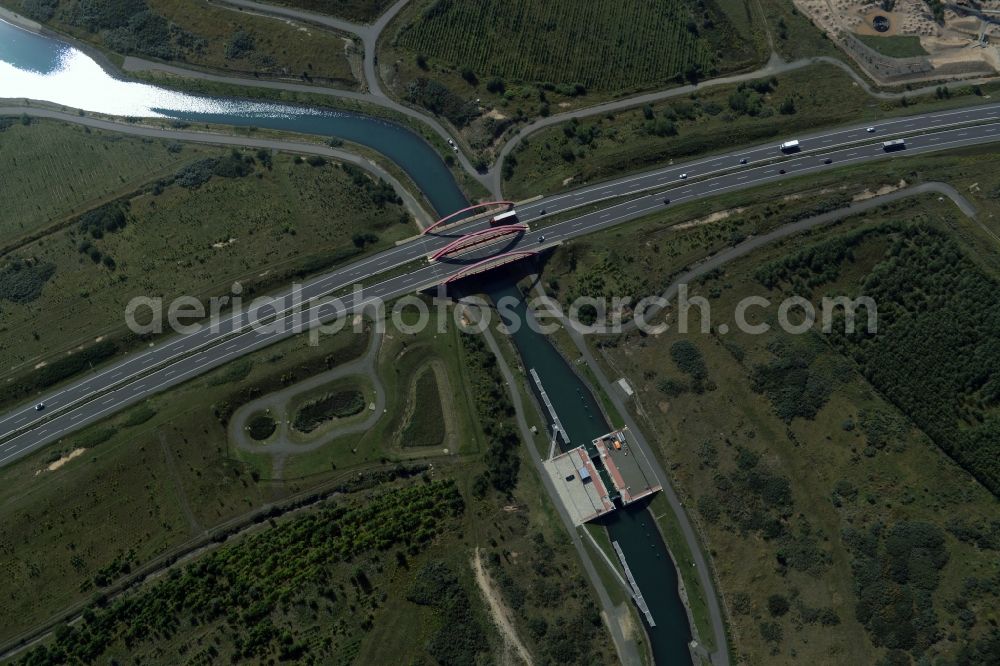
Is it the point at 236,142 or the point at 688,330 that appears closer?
the point at 688,330

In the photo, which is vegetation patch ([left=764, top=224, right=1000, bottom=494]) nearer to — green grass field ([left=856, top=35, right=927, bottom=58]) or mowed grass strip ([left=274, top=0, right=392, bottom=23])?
green grass field ([left=856, top=35, right=927, bottom=58])

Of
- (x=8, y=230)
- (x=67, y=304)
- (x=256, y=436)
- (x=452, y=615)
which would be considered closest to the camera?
(x=452, y=615)

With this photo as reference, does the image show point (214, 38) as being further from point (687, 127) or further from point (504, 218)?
point (687, 127)

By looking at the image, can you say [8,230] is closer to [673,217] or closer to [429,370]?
[429,370]

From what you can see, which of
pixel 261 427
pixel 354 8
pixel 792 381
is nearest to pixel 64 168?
pixel 354 8

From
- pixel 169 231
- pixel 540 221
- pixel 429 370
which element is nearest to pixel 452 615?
pixel 429 370
